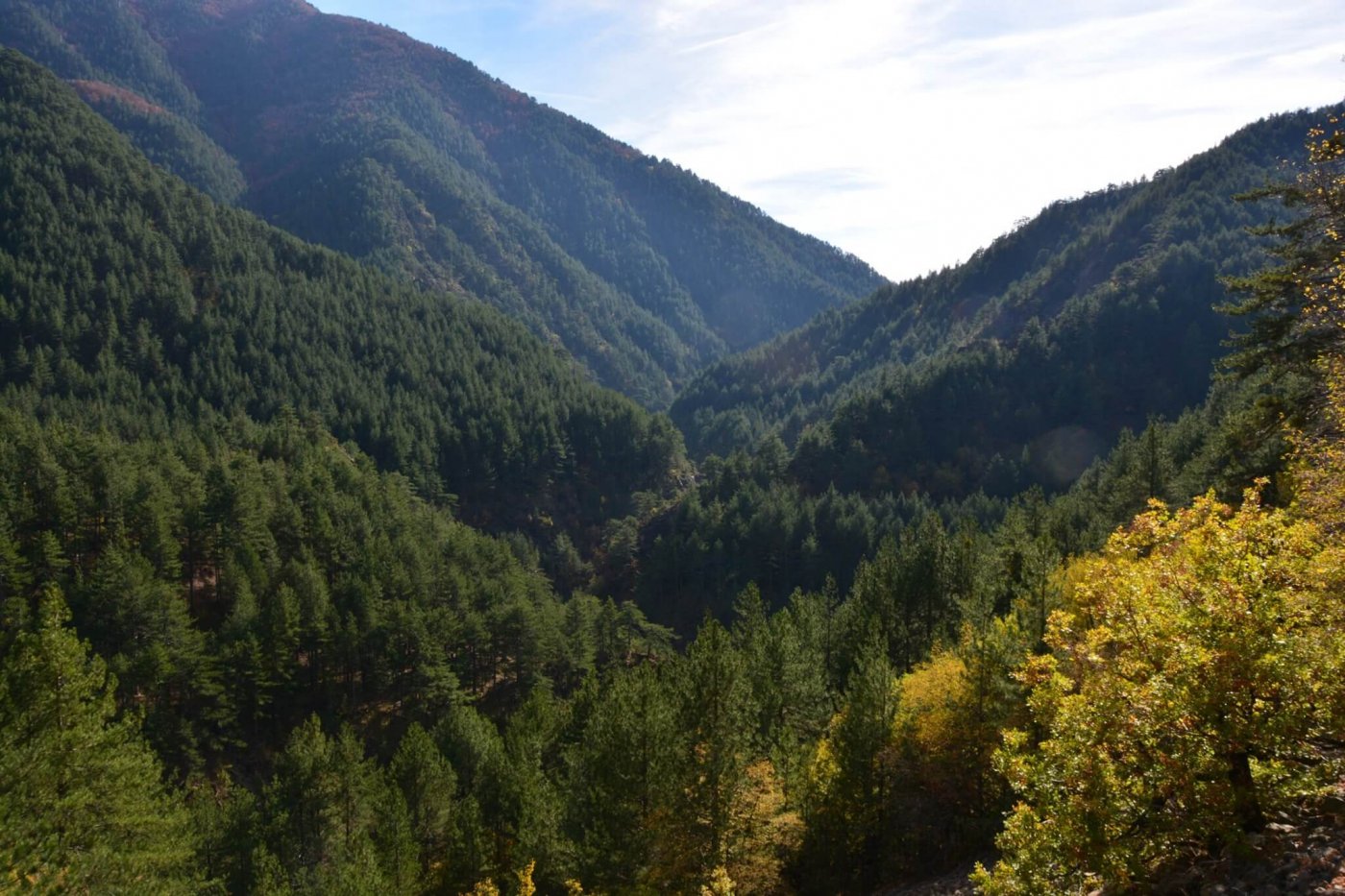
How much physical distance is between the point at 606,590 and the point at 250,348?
3685 inches

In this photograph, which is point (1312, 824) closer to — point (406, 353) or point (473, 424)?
point (473, 424)

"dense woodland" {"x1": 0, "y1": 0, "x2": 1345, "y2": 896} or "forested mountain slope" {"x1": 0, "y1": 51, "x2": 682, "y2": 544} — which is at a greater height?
"forested mountain slope" {"x1": 0, "y1": 51, "x2": 682, "y2": 544}

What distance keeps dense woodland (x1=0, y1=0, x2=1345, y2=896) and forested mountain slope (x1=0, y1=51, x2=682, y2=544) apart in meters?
1.04

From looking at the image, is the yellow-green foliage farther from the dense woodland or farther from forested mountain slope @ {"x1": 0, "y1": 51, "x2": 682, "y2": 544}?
forested mountain slope @ {"x1": 0, "y1": 51, "x2": 682, "y2": 544}

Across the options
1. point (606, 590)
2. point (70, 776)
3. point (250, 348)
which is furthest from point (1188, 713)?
point (250, 348)

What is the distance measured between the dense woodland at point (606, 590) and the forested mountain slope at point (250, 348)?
1.04 metres

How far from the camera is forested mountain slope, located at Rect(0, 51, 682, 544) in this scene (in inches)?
5359

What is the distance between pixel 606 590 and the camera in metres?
127

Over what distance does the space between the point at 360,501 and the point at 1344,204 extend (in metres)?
94.2

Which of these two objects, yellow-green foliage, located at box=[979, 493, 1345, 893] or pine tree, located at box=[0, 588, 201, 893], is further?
pine tree, located at box=[0, 588, 201, 893]

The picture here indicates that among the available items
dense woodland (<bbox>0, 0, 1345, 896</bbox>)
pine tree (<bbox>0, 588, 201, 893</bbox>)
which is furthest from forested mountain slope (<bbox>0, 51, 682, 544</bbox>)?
pine tree (<bbox>0, 588, 201, 893</bbox>)

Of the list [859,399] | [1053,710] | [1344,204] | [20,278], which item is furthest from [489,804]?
[20,278]

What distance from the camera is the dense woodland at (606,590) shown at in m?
12.9

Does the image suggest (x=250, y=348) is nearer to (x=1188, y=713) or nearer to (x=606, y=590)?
(x=606, y=590)
